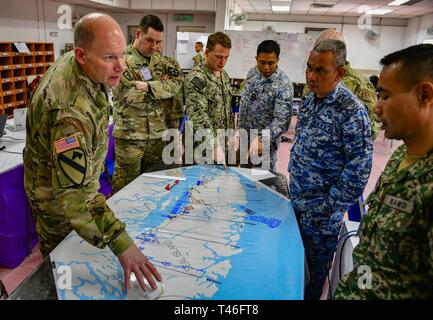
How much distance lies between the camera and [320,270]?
6.10 feet

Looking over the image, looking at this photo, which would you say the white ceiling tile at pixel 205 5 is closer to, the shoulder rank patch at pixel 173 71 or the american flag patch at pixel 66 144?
the shoulder rank patch at pixel 173 71

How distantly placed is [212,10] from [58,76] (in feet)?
25.7

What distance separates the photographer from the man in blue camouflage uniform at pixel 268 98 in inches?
109

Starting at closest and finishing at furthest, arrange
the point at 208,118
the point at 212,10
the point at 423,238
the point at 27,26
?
the point at 423,238 → the point at 208,118 → the point at 27,26 → the point at 212,10

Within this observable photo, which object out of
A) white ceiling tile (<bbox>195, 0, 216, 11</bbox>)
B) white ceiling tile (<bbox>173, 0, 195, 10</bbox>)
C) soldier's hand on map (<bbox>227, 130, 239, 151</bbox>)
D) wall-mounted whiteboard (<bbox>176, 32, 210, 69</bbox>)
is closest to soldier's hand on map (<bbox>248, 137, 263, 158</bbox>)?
soldier's hand on map (<bbox>227, 130, 239, 151</bbox>)

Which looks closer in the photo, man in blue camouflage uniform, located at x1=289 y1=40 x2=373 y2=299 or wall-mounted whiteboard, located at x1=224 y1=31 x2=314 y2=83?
man in blue camouflage uniform, located at x1=289 y1=40 x2=373 y2=299

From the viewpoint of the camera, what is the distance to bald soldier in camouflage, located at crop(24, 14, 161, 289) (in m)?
1.12

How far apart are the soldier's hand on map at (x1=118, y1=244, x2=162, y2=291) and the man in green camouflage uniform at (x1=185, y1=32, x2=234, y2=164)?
4.40ft

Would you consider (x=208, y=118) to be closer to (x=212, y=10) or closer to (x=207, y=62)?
(x=207, y=62)

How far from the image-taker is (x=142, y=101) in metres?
2.49

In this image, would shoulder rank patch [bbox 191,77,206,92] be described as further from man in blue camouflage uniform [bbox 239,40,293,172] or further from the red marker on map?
→ the red marker on map

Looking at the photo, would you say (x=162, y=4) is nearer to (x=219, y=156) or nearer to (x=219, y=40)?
(x=219, y=40)

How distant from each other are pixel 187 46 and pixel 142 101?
253 inches

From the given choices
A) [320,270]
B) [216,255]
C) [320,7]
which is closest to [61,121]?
[216,255]
